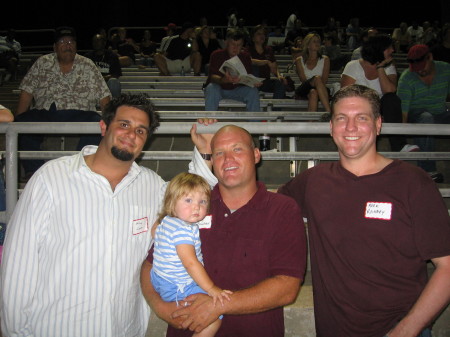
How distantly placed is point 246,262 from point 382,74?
3.25 m

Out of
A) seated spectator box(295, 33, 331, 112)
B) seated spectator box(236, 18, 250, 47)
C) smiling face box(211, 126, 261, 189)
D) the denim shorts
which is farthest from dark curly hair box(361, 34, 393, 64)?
the denim shorts

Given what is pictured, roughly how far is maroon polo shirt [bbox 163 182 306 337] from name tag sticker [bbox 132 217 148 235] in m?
0.40

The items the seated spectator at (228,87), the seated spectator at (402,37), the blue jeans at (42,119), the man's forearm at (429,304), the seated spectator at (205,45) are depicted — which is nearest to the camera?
the man's forearm at (429,304)

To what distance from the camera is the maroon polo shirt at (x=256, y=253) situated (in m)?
1.83

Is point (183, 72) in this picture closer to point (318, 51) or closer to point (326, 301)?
point (318, 51)

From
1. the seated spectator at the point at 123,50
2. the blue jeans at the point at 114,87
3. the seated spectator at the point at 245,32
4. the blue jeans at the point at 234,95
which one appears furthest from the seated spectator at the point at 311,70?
the seated spectator at the point at 123,50

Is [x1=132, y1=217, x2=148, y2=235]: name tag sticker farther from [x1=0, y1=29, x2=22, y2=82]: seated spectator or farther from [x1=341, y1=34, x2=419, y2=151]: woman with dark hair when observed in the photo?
[x1=0, y1=29, x2=22, y2=82]: seated spectator

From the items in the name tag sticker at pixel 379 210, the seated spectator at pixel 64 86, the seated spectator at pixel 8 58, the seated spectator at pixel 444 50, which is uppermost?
the seated spectator at pixel 8 58

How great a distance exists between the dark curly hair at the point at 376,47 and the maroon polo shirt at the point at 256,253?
2.95 metres

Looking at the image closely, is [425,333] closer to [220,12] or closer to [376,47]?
→ [376,47]

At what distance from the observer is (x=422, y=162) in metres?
3.94

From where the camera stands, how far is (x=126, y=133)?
2.15 metres

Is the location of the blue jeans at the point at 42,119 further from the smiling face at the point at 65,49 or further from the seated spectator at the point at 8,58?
the seated spectator at the point at 8,58

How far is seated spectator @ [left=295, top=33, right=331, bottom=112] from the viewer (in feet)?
17.9
